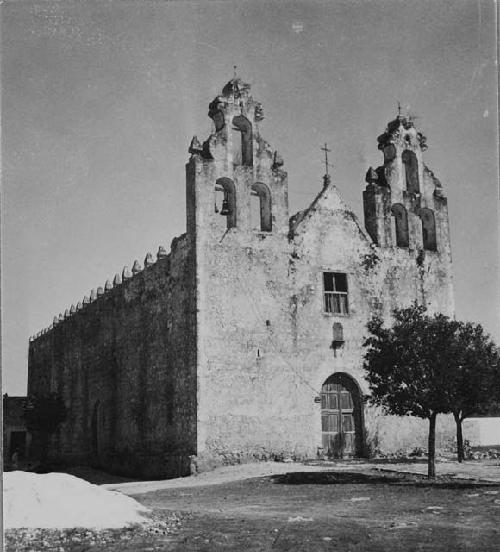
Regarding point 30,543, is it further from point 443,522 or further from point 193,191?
point 193,191

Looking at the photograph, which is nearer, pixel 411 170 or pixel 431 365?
pixel 431 365

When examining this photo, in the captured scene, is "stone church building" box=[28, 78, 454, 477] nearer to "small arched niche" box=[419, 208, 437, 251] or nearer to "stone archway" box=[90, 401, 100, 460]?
"small arched niche" box=[419, 208, 437, 251]

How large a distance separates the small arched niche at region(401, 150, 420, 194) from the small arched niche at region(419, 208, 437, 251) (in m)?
0.89

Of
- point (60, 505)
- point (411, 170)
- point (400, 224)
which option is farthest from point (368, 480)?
point (411, 170)

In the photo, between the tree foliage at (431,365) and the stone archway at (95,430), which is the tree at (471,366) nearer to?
the tree foliage at (431,365)

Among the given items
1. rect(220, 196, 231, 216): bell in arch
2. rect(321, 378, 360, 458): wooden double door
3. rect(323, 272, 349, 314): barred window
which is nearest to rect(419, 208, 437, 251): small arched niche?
rect(323, 272, 349, 314): barred window

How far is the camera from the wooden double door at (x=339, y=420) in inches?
965

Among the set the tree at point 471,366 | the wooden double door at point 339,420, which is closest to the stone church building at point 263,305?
the wooden double door at point 339,420

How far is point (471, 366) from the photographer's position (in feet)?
59.4

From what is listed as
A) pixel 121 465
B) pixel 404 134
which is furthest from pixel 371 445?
pixel 404 134

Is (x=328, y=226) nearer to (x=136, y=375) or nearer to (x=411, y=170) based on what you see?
(x=411, y=170)

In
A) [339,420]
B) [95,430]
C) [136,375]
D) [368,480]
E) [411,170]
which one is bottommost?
[368,480]

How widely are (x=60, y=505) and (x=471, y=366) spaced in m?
10.8

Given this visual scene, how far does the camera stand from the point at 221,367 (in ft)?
75.9
